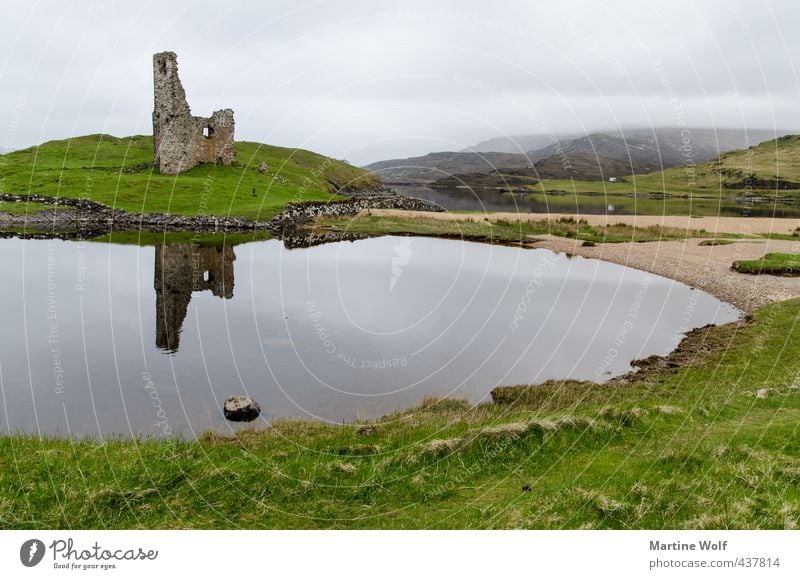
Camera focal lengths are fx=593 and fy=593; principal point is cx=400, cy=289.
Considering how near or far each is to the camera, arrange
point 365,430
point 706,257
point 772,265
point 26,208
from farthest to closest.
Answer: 1. point 26,208
2. point 706,257
3. point 772,265
4. point 365,430

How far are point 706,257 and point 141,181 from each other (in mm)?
56025

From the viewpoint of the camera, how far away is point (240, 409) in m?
15.0

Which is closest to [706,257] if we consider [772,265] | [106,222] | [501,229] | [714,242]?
[772,265]

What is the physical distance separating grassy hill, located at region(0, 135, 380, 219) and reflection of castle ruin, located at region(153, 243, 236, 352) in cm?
1771

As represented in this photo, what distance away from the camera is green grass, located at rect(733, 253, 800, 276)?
3931 centimetres

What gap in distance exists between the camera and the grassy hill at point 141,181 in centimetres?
5944

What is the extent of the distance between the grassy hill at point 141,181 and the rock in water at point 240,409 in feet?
148

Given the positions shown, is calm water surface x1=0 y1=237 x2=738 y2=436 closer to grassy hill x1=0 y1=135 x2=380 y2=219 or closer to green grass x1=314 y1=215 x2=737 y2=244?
green grass x1=314 y1=215 x2=737 y2=244

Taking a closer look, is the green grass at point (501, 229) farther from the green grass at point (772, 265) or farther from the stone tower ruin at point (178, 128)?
the stone tower ruin at point (178, 128)

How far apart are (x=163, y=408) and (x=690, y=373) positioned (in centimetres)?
1548

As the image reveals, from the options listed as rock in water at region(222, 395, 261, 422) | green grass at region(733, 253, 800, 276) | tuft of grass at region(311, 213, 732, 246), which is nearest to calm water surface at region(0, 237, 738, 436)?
rock in water at region(222, 395, 261, 422)

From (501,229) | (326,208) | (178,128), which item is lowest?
(501,229)

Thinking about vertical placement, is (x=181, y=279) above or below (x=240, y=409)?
above

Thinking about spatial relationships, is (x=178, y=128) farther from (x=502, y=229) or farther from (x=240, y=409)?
(x=240, y=409)
